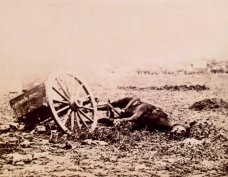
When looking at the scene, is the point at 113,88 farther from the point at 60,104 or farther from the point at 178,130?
the point at 178,130

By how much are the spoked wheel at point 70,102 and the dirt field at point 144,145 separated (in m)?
0.06

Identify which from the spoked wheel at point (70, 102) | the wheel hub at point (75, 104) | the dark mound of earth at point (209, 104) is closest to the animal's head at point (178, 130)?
the dark mound of earth at point (209, 104)

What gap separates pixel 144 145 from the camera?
3.15 meters

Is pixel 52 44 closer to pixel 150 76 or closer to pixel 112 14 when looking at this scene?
pixel 112 14

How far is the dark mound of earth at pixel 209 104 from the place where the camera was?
3209 mm

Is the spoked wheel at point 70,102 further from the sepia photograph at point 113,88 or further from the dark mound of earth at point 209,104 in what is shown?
the dark mound of earth at point 209,104

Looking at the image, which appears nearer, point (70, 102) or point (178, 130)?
point (70, 102)

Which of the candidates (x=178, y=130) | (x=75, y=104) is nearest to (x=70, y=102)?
(x=75, y=104)

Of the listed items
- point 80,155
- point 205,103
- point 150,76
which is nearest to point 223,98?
point 205,103

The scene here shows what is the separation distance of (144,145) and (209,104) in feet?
1.60

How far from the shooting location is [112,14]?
3086 millimetres

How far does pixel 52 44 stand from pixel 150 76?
0.62 meters

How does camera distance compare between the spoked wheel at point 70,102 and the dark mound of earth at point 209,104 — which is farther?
the dark mound of earth at point 209,104

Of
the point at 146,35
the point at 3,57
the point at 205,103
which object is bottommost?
the point at 205,103
